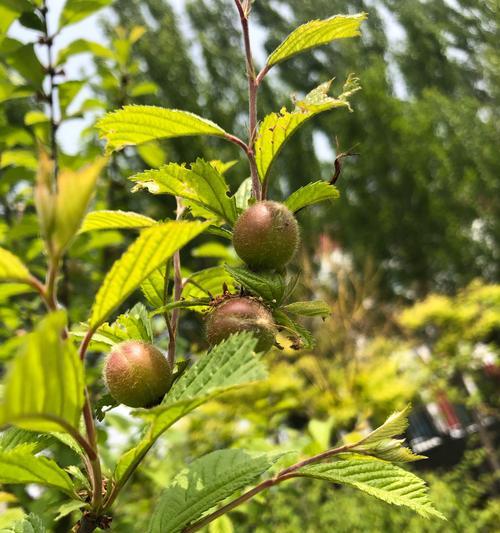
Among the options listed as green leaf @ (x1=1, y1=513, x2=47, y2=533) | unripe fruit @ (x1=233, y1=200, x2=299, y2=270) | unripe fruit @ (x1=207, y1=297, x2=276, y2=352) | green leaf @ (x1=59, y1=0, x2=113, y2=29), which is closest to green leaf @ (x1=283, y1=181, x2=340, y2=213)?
unripe fruit @ (x1=233, y1=200, x2=299, y2=270)

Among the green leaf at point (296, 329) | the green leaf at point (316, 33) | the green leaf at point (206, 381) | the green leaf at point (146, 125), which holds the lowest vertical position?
the green leaf at point (206, 381)

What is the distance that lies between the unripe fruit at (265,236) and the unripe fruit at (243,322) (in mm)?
51

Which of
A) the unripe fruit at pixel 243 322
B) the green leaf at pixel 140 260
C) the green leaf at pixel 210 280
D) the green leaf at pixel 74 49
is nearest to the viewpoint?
the green leaf at pixel 140 260

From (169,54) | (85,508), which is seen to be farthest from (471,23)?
(85,508)

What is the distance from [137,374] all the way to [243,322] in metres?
0.11

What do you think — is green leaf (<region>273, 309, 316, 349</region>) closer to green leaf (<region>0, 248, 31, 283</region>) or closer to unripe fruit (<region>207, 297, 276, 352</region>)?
unripe fruit (<region>207, 297, 276, 352</region>)

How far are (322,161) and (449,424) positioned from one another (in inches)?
299

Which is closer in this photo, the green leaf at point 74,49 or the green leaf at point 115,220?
the green leaf at point 115,220

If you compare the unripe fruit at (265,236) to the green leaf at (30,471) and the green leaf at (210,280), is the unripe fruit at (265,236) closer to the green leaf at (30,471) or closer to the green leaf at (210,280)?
the green leaf at (210,280)

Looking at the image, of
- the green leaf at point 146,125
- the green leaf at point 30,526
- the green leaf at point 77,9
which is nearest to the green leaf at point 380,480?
the green leaf at point 30,526

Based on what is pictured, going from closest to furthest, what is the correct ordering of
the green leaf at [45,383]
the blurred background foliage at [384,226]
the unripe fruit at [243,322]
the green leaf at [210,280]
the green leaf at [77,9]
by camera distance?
1. the green leaf at [45,383]
2. the unripe fruit at [243,322]
3. the green leaf at [210,280]
4. the green leaf at [77,9]
5. the blurred background foliage at [384,226]

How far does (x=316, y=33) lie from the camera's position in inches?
24.4

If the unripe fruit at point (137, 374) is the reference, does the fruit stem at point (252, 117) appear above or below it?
above

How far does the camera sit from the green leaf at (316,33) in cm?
60
